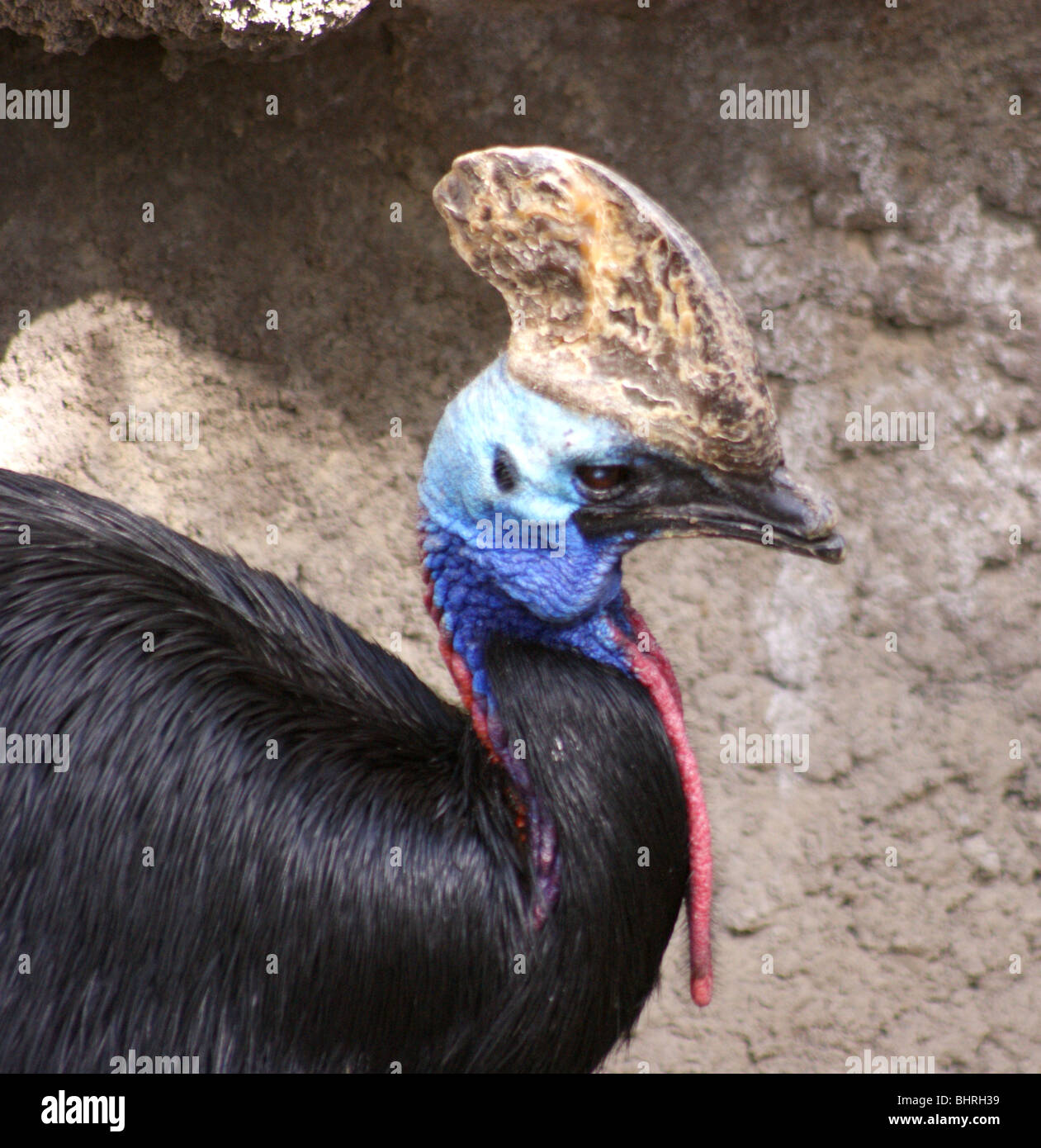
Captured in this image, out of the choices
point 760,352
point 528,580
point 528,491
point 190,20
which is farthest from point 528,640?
point 760,352

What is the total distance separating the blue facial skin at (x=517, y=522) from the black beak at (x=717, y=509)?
32mm

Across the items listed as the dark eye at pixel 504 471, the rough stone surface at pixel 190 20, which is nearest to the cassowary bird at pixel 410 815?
the dark eye at pixel 504 471

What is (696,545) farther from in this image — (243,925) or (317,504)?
(243,925)

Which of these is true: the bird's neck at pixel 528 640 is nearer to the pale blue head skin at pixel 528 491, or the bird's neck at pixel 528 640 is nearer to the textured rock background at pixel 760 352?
the pale blue head skin at pixel 528 491

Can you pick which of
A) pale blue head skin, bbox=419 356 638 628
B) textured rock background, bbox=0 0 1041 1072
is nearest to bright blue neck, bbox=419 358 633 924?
pale blue head skin, bbox=419 356 638 628

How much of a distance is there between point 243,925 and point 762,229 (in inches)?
65.2

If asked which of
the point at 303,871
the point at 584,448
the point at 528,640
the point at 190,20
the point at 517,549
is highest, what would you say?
the point at 190,20

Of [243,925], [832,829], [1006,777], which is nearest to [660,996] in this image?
[832,829]

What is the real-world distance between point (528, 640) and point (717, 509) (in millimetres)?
310

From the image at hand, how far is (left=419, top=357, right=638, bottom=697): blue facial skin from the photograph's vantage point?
175 cm

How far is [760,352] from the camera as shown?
9.45 ft

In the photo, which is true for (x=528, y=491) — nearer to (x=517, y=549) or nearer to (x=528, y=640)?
(x=517, y=549)

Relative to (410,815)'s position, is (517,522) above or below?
above

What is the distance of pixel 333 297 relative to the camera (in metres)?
2.89
